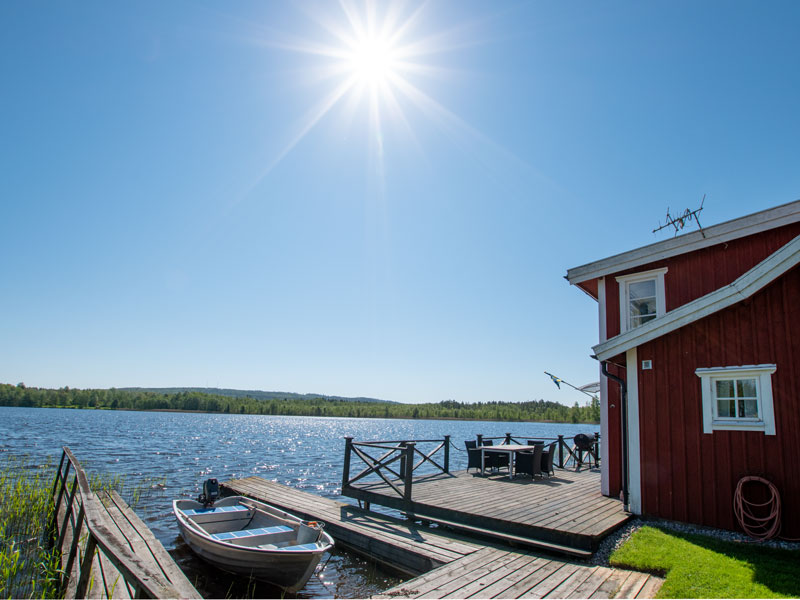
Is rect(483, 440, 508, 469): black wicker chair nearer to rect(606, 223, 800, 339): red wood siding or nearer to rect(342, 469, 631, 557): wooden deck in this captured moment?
rect(342, 469, 631, 557): wooden deck

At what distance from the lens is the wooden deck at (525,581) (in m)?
5.05

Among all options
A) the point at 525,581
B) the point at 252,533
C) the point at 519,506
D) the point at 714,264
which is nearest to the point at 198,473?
the point at 252,533

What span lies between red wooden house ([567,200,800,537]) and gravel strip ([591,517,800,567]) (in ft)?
0.52

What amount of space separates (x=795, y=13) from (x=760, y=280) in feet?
18.3

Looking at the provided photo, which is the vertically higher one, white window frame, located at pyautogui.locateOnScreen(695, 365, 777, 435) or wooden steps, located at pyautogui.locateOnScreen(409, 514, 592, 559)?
white window frame, located at pyautogui.locateOnScreen(695, 365, 777, 435)

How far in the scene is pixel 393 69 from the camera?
35.9ft

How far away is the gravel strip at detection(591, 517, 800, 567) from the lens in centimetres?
631

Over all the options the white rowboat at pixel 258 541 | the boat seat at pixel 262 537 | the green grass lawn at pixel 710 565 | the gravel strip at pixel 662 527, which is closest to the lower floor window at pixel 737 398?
the gravel strip at pixel 662 527

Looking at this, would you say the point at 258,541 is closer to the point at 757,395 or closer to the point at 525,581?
the point at 525,581

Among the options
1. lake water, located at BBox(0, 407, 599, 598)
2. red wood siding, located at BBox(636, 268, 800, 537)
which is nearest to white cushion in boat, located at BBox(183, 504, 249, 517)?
lake water, located at BBox(0, 407, 599, 598)

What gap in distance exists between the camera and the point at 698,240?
8789mm

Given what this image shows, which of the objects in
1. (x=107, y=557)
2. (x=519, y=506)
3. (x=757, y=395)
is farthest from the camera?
(x=519, y=506)

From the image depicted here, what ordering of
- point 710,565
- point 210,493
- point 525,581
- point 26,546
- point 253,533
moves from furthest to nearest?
1. point 210,493
2. point 26,546
3. point 253,533
4. point 525,581
5. point 710,565

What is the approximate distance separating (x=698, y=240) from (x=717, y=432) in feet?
12.2
